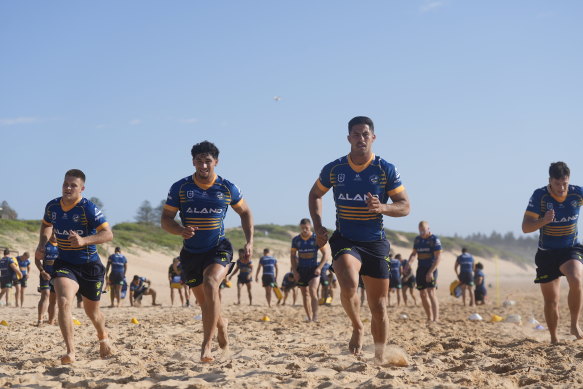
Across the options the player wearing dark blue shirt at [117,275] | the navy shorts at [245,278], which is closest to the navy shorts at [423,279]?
the navy shorts at [245,278]

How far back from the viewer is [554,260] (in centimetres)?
733

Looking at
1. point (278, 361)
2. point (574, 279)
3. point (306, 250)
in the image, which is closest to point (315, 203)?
point (278, 361)

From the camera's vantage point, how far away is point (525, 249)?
→ 131250mm

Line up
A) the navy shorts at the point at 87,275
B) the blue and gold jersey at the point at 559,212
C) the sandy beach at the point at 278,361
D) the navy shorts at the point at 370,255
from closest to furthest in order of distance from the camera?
the sandy beach at the point at 278,361 → the navy shorts at the point at 370,255 → the navy shorts at the point at 87,275 → the blue and gold jersey at the point at 559,212

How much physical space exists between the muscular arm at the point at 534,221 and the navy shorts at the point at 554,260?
1.31 feet

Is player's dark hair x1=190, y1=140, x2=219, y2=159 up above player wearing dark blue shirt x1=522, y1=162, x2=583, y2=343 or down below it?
above

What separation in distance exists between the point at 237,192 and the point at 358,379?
2.36m

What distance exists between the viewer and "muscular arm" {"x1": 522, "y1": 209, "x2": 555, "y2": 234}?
22.8 feet

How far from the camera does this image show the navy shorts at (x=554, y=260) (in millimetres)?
7266

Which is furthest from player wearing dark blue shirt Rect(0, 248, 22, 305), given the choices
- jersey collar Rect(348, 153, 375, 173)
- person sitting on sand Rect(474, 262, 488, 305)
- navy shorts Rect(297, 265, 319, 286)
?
person sitting on sand Rect(474, 262, 488, 305)

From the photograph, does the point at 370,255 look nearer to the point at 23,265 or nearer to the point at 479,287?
the point at 23,265

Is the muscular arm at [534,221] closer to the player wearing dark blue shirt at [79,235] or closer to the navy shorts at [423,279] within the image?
the navy shorts at [423,279]

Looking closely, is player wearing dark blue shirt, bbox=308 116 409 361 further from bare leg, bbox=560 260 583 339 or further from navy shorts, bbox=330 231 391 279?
bare leg, bbox=560 260 583 339

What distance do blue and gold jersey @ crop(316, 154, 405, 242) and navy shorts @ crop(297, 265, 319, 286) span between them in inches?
221
